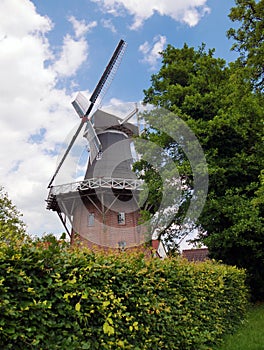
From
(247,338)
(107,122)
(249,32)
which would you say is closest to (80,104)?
(107,122)

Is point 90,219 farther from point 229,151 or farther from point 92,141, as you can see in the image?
point 229,151

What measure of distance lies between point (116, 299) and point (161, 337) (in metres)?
1.29

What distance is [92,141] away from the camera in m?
24.9

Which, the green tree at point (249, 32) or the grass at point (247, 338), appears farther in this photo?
the green tree at point (249, 32)

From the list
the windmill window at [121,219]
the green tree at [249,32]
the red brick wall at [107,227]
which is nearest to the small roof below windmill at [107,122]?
the red brick wall at [107,227]

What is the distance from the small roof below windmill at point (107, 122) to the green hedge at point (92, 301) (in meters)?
21.2

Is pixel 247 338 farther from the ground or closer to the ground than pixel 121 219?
closer to the ground

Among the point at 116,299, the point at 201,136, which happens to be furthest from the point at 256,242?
the point at 116,299

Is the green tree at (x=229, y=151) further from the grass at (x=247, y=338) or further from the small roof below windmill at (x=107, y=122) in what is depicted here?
the small roof below windmill at (x=107, y=122)

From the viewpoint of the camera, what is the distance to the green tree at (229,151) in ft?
41.1

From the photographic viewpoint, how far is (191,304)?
5809mm

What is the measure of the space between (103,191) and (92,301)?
19083 mm

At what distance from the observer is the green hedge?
2686 mm

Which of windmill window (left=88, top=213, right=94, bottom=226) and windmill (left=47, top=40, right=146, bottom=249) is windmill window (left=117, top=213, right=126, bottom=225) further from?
windmill window (left=88, top=213, right=94, bottom=226)
